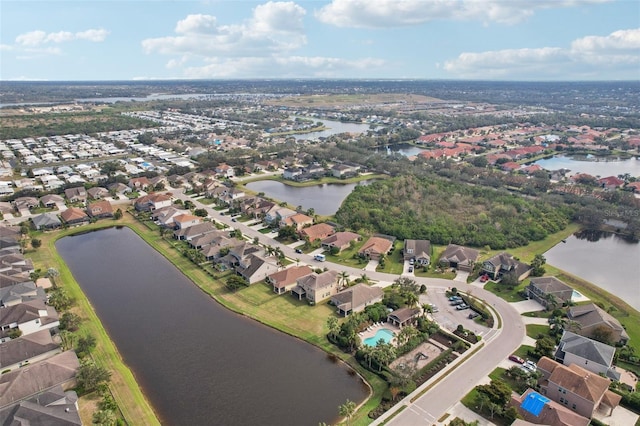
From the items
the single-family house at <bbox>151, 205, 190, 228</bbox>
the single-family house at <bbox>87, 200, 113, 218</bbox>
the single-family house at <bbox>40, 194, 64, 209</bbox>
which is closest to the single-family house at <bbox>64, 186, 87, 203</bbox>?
the single-family house at <bbox>40, 194, 64, 209</bbox>

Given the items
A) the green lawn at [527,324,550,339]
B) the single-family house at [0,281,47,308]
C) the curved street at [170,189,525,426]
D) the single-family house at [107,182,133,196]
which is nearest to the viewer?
the curved street at [170,189,525,426]

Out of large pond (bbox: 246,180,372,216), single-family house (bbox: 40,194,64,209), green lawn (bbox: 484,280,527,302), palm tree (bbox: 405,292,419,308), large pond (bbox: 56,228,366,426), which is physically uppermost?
single-family house (bbox: 40,194,64,209)

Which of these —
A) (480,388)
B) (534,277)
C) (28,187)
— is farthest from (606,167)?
(28,187)

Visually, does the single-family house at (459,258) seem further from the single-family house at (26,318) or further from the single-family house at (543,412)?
the single-family house at (26,318)

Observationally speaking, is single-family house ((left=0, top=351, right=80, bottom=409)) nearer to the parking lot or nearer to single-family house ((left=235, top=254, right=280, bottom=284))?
single-family house ((left=235, top=254, right=280, bottom=284))

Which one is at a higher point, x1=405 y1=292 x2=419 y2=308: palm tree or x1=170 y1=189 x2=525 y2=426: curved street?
x1=405 y1=292 x2=419 y2=308: palm tree

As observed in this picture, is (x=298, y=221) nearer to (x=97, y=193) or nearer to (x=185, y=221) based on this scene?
(x=185, y=221)

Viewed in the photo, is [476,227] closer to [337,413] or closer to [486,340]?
[486,340]

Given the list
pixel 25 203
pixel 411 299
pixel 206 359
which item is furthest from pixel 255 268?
pixel 25 203
